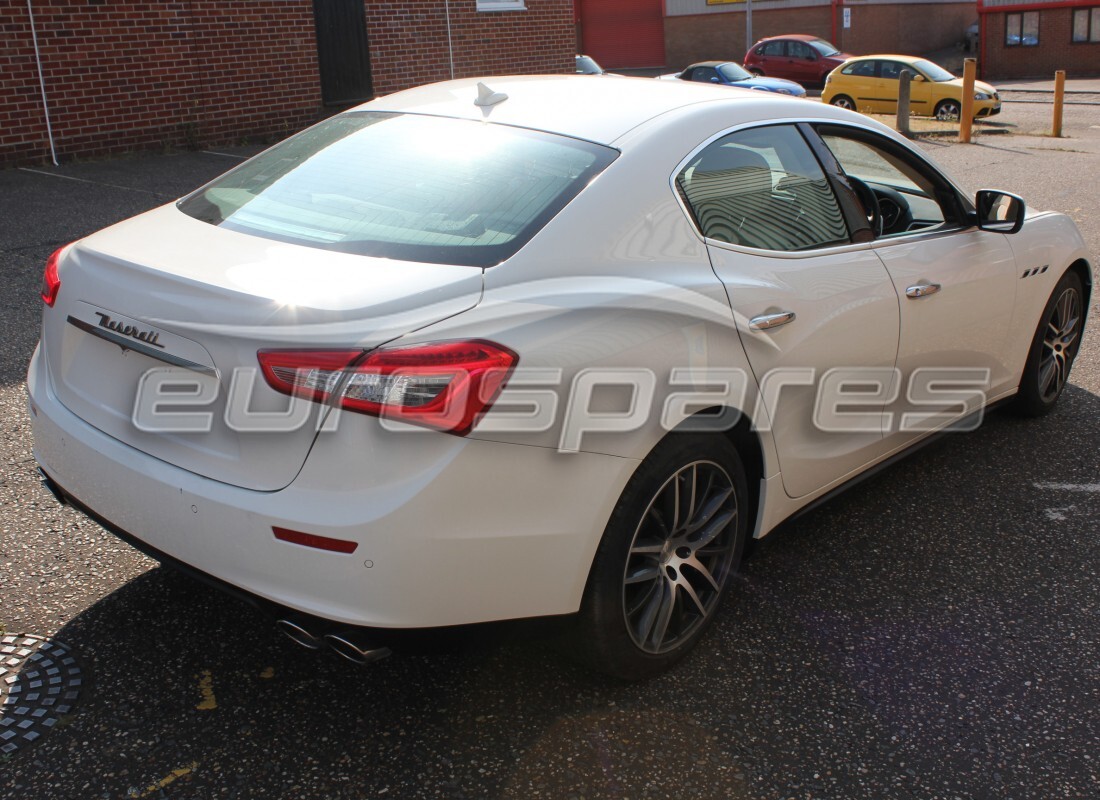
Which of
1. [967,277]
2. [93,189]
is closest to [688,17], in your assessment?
[93,189]

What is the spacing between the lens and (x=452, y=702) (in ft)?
9.95

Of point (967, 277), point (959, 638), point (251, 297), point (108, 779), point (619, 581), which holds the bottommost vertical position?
point (959, 638)

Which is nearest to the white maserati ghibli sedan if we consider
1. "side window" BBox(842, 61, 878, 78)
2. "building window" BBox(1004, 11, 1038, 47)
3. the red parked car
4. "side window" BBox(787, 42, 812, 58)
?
"side window" BBox(842, 61, 878, 78)

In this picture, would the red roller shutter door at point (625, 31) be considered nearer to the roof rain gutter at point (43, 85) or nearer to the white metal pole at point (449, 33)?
the white metal pole at point (449, 33)

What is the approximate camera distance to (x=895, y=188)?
473 cm

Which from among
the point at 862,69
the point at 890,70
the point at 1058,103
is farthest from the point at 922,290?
the point at 862,69

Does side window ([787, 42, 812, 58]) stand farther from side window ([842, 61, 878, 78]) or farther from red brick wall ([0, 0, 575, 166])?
red brick wall ([0, 0, 575, 166])

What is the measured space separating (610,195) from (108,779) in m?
1.94

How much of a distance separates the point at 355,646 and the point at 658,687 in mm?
979

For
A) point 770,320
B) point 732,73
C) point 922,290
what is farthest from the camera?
point 732,73

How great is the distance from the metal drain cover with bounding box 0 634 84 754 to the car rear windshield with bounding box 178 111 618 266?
4.34ft

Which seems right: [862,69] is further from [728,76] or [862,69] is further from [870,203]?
[870,203]

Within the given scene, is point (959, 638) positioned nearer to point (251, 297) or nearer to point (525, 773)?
point (525, 773)

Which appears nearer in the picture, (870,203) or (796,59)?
(870,203)
